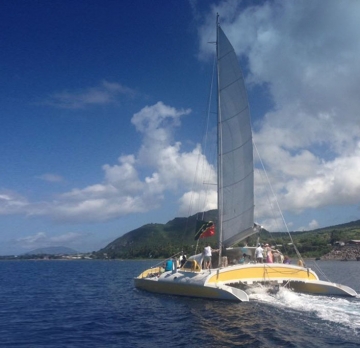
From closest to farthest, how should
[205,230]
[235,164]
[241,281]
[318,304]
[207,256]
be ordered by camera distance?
[318,304]
[241,281]
[207,256]
[235,164]
[205,230]

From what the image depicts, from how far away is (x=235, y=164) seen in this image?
26766 millimetres

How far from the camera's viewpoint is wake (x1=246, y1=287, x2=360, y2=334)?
1667cm

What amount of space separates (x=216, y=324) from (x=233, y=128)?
1414 cm

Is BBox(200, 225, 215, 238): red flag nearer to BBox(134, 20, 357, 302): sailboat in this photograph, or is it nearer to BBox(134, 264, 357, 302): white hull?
BBox(134, 20, 357, 302): sailboat

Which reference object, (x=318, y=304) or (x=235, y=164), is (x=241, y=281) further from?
(x=235, y=164)

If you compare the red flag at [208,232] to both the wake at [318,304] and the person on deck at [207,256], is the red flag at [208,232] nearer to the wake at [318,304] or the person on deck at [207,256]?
the person on deck at [207,256]

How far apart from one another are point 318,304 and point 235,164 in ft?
33.9

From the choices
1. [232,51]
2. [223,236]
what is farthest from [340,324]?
[232,51]

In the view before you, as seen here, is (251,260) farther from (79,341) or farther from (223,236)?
(79,341)

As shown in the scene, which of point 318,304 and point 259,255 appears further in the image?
point 259,255

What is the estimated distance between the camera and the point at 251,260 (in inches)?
1085

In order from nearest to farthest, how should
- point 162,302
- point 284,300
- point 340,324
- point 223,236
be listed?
point 340,324
point 284,300
point 162,302
point 223,236

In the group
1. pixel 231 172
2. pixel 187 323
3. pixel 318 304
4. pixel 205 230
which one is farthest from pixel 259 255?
pixel 187 323

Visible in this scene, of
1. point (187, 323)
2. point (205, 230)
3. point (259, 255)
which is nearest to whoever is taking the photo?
point (187, 323)
